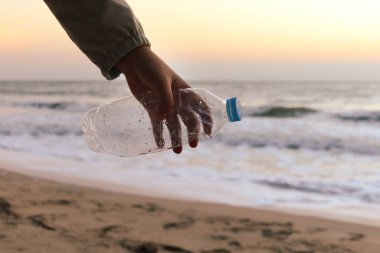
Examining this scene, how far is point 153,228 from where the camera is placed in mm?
3637

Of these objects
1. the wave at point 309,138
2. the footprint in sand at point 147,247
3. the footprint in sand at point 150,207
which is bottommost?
the footprint in sand at point 147,247

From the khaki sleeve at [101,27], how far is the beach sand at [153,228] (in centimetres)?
206

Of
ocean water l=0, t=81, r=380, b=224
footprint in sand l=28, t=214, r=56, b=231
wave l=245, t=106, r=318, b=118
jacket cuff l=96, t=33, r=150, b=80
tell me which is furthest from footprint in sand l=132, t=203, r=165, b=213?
wave l=245, t=106, r=318, b=118

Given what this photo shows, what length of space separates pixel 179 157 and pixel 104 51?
18.9 ft

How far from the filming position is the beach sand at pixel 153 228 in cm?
324

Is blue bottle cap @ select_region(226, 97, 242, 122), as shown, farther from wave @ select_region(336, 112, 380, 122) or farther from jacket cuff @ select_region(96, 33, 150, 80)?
wave @ select_region(336, 112, 380, 122)

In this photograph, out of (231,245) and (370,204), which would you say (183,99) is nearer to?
(231,245)

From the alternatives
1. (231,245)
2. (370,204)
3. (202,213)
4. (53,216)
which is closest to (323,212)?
(370,204)

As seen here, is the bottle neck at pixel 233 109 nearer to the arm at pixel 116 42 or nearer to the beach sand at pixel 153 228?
the arm at pixel 116 42

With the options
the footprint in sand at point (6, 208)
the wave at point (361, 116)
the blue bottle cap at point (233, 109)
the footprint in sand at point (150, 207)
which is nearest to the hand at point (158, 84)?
the blue bottle cap at point (233, 109)

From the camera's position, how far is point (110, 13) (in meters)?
1.18

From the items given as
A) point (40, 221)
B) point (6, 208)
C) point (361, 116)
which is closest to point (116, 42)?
point (40, 221)

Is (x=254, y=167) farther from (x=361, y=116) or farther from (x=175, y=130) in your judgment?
(x=361, y=116)

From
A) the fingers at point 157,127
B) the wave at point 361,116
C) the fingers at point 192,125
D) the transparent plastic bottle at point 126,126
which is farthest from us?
the wave at point 361,116
